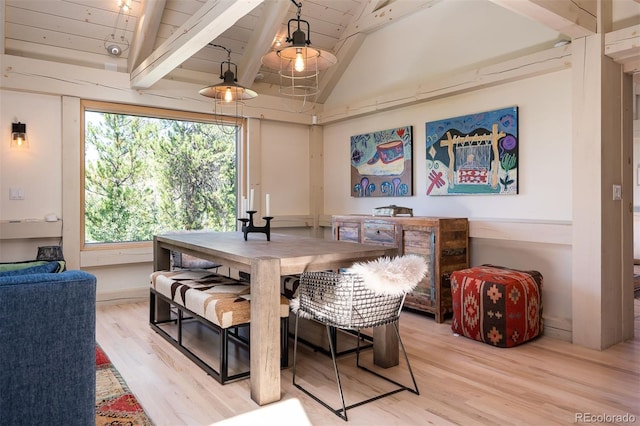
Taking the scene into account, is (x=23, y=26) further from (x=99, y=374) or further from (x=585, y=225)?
(x=585, y=225)

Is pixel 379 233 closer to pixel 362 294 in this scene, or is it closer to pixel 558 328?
pixel 558 328

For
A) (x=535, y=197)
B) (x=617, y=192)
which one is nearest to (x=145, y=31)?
(x=535, y=197)

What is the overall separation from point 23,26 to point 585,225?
4971 mm

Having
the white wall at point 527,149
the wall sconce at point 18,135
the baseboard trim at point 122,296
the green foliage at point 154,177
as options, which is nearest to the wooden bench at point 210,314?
the baseboard trim at point 122,296

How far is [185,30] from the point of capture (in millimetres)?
3271

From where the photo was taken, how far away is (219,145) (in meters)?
5.30

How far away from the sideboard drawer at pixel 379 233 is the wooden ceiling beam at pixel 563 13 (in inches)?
80.6

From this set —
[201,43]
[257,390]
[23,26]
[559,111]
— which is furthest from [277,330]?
[23,26]

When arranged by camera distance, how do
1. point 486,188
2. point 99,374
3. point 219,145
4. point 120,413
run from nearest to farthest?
point 120,413 < point 99,374 < point 486,188 < point 219,145

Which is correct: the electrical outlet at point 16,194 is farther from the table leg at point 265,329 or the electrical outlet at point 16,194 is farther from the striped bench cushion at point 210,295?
the table leg at point 265,329

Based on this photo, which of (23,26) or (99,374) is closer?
(99,374)

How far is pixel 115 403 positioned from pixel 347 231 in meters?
2.87

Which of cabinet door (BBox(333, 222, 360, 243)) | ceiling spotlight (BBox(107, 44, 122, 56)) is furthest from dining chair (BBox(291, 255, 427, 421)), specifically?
ceiling spotlight (BBox(107, 44, 122, 56))

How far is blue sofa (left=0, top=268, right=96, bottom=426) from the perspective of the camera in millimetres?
1462
